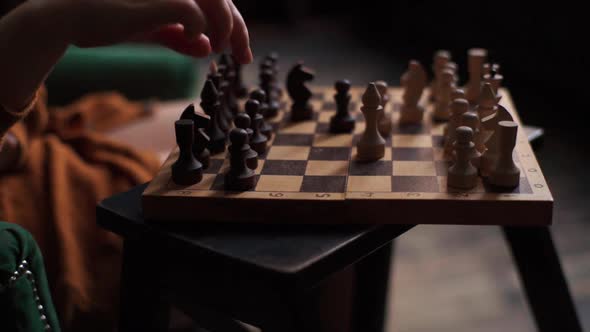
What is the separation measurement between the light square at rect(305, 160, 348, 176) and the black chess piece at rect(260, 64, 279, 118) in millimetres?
231

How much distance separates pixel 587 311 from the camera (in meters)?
1.77

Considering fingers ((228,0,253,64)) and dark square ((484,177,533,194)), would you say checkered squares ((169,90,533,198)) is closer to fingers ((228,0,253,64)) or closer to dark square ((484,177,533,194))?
dark square ((484,177,533,194))

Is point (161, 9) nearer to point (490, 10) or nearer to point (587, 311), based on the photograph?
point (587, 311)

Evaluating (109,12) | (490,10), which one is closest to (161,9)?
(109,12)

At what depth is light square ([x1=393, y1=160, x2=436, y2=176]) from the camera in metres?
0.94

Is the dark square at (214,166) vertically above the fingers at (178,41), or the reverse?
the fingers at (178,41)

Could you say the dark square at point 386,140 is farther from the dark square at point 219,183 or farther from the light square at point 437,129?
the dark square at point 219,183

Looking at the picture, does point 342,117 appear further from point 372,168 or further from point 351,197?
point 351,197

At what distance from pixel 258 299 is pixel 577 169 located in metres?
2.07

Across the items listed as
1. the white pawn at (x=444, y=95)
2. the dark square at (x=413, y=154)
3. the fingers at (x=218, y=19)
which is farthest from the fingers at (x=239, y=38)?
the white pawn at (x=444, y=95)

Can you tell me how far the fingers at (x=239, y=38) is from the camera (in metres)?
0.96

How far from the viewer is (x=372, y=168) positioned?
0.96m

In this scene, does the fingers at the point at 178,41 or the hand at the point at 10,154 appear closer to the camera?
the fingers at the point at 178,41

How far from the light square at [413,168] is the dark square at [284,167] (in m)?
0.13
